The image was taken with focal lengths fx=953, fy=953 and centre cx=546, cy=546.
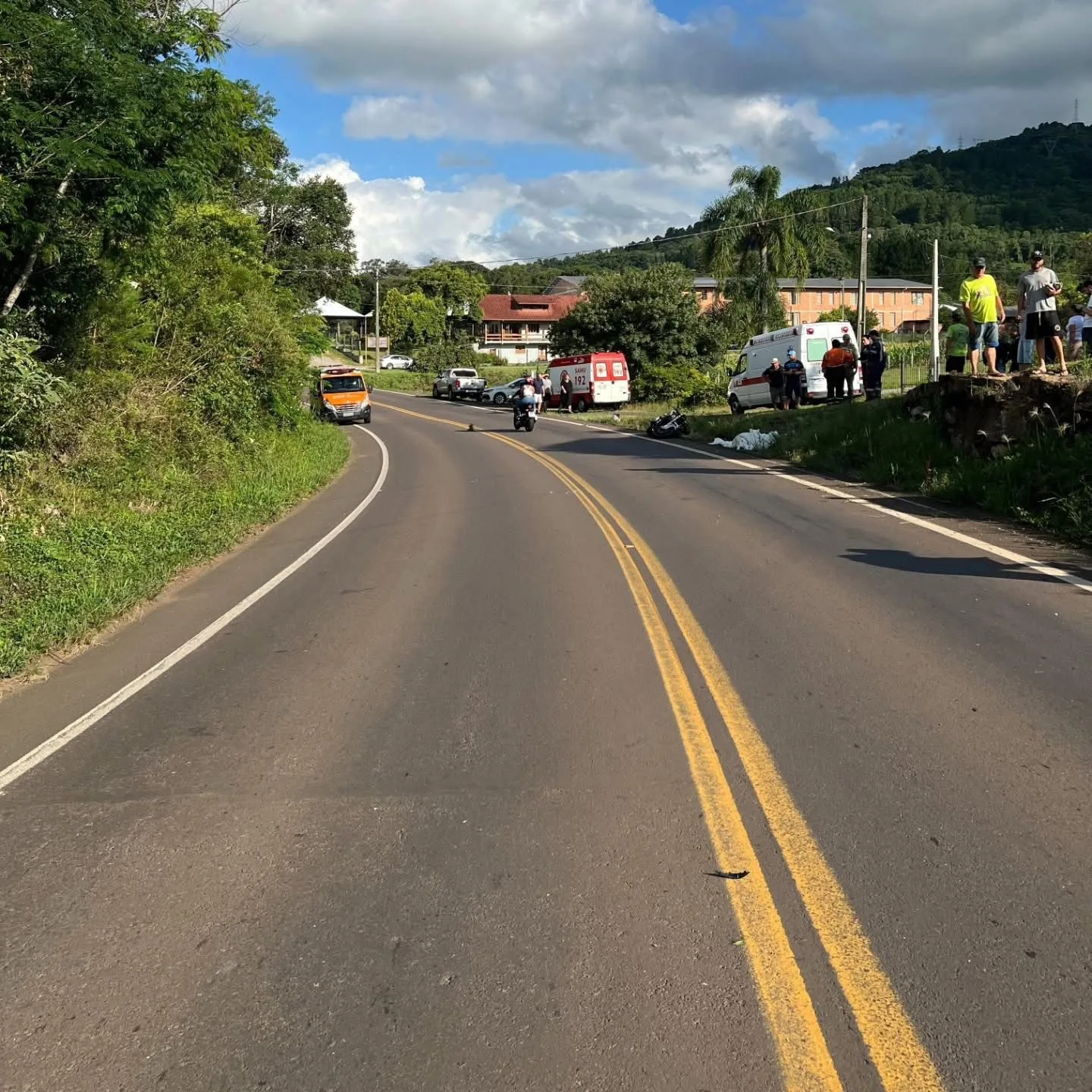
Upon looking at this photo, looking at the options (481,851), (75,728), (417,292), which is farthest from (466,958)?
(417,292)

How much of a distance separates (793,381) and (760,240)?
111 feet

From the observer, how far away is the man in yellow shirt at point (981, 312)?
13.8 metres

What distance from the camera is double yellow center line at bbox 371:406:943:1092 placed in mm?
2699

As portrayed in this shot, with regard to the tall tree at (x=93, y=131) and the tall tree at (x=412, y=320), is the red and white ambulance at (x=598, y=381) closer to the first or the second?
the tall tree at (x=93, y=131)

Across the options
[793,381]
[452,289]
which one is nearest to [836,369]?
[793,381]

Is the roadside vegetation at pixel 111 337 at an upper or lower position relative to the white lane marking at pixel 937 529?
upper

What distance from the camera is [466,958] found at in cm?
319

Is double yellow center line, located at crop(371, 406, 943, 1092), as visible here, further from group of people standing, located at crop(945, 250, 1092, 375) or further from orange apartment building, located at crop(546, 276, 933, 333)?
orange apartment building, located at crop(546, 276, 933, 333)

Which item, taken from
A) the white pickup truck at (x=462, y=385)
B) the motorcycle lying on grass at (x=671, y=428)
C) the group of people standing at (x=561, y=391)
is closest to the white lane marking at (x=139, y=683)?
the motorcycle lying on grass at (x=671, y=428)

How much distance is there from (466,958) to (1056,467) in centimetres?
1067

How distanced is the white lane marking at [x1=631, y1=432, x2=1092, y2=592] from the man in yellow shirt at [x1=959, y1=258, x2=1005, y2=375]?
9.00 feet

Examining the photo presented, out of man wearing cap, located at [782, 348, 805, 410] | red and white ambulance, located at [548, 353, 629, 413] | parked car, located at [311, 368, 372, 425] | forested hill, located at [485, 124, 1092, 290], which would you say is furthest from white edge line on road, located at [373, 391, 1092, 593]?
→ forested hill, located at [485, 124, 1092, 290]

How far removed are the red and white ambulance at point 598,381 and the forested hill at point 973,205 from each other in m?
49.1

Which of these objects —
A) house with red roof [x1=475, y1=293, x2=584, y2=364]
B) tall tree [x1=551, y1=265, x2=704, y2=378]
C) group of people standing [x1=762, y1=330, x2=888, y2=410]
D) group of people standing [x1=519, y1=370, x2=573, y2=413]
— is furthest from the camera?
house with red roof [x1=475, y1=293, x2=584, y2=364]
